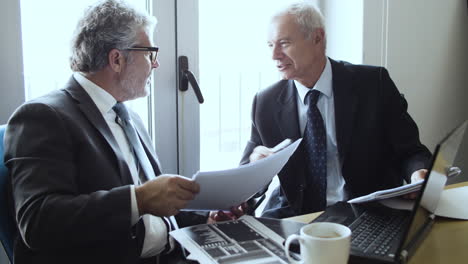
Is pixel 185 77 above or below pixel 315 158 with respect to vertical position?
above

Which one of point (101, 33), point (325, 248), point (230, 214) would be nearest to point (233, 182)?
point (230, 214)

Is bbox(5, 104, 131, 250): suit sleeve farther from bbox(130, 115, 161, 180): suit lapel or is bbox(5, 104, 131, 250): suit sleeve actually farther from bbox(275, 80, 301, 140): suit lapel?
bbox(275, 80, 301, 140): suit lapel

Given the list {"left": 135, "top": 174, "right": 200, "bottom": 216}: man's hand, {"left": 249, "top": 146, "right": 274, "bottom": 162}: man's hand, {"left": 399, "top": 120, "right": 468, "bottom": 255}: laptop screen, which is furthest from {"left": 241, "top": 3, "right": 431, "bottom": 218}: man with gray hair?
{"left": 135, "top": 174, "right": 200, "bottom": 216}: man's hand

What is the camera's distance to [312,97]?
1786 mm

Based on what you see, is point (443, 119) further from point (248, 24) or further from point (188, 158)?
point (188, 158)

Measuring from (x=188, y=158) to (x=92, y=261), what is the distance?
1.10 meters

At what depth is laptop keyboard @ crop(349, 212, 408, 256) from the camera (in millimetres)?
987

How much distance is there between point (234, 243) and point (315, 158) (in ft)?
2.53

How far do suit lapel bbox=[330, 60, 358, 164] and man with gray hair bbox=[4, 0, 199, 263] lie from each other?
73 cm

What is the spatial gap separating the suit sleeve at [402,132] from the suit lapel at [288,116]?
0.36 meters

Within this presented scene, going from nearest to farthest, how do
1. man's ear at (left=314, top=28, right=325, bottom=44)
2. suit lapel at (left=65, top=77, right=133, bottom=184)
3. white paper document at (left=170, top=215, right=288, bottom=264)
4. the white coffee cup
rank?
the white coffee cup < white paper document at (left=170, top=215, right=288, bottom=264) < suit lapel at (left=65, top=77, right=133, bottom=184) < man's ear at (left=314, top=28, right=325, bottom=44)

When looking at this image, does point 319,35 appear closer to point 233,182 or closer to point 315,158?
point 315,158

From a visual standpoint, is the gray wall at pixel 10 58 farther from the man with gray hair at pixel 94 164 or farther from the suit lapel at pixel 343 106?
the suit lapel at pixel 343 106

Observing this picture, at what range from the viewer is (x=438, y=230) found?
46.7 inches
